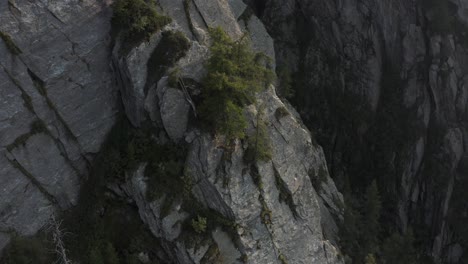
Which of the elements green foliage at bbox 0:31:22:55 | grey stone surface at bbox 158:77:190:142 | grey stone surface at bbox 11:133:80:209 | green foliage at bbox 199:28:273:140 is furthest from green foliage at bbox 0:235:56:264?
green foliage at bbox 199:28:273:140

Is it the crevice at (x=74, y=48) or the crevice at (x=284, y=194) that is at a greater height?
the crevice at (x=74, y=48)

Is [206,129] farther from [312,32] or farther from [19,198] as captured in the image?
[312,32]

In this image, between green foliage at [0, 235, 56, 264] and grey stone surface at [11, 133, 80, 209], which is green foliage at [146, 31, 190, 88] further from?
green foliage at [0, 235, 56, 264]

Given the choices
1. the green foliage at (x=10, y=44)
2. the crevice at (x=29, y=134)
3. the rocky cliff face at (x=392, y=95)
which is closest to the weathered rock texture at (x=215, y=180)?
the crevice at (x=29, y=134)

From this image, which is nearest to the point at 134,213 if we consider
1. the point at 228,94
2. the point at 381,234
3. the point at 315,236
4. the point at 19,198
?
the point at 19,198

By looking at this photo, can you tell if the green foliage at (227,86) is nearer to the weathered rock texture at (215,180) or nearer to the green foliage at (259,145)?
the weathered rock texture at (215,180)

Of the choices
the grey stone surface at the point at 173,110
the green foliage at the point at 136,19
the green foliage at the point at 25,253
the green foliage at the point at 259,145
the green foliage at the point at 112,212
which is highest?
the green foliage at the point at 136,19
